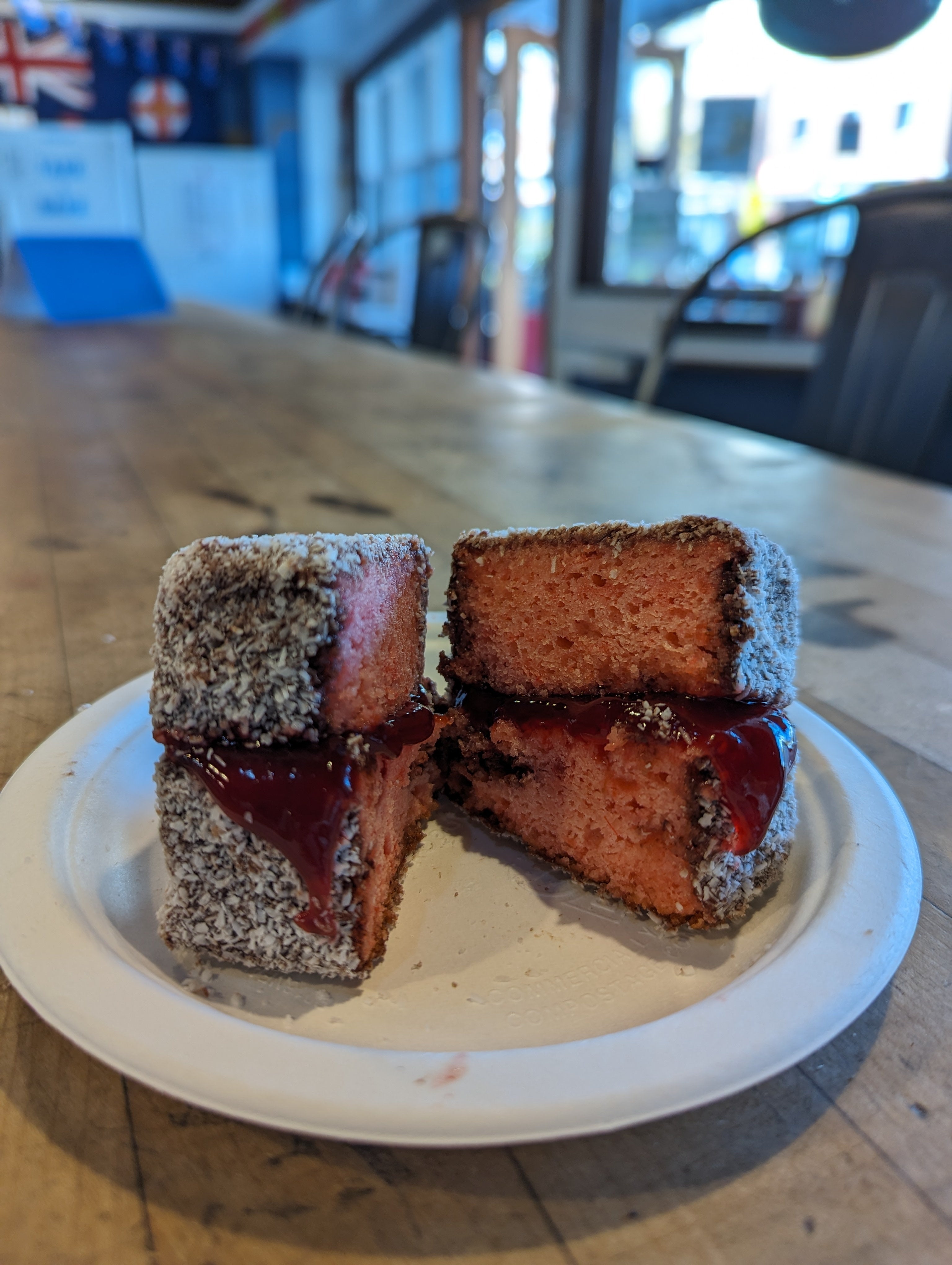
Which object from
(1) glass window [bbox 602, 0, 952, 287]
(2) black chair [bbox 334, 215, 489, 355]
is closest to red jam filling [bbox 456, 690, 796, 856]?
(2) black chair [bbox 334, 215, 489, 355]

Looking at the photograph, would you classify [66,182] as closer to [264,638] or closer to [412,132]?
[412,132]

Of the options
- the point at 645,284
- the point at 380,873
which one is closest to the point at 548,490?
the point at 380,873

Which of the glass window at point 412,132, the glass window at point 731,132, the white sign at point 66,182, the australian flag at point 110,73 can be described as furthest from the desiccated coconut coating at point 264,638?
the australian flag at point 110,73

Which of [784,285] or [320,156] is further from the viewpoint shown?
[320,156]

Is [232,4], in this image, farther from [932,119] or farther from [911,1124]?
[911,1124]

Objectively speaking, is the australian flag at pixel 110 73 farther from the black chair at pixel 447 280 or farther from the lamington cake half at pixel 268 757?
the lamington cake half at pixel 268 757

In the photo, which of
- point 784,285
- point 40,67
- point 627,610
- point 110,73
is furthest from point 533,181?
point 627,610

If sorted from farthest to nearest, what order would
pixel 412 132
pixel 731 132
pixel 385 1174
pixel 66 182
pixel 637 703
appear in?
Result: pixel 412 132, pixel 66 182, pixel 731 132, pixel 637 703, pixel 385 1174
